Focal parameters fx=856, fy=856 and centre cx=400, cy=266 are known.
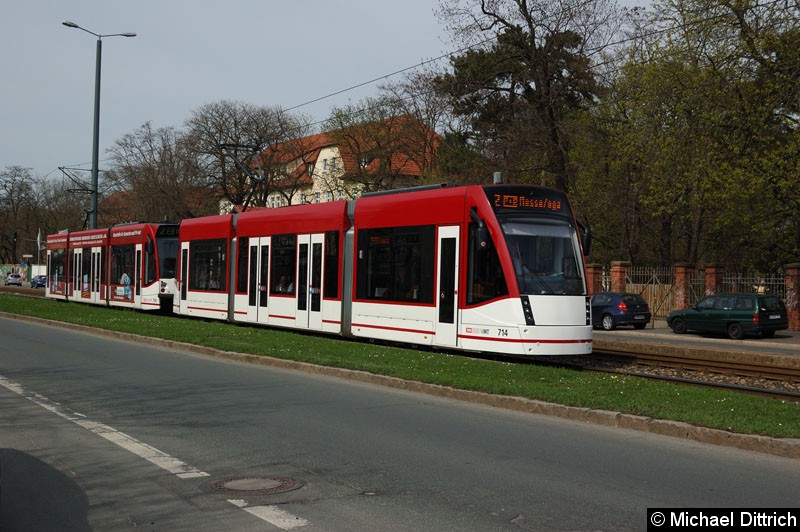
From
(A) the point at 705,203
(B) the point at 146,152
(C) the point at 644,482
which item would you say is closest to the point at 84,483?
(C) the point at 644,482

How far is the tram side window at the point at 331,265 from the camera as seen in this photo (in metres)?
21.4

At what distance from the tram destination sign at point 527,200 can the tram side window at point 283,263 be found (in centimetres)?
821

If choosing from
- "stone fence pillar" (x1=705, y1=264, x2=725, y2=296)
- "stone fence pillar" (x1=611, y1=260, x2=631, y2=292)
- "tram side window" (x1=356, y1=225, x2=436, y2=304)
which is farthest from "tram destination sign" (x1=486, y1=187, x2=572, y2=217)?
"stone fence pillar" (x1=611, y1=260, x2=631, y2=292)

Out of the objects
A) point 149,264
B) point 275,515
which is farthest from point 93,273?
point 275,515

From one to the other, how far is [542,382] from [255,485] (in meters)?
7.04

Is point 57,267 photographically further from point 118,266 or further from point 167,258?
point 167,258

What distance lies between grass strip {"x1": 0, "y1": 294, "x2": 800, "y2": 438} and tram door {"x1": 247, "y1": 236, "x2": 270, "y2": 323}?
2621 millimetres

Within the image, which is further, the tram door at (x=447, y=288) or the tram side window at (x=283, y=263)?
the tram side window at (x=283, y=263)

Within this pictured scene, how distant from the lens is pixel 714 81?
107ft

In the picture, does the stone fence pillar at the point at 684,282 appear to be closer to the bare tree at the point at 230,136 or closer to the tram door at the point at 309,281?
the tram door at the point at 309,281

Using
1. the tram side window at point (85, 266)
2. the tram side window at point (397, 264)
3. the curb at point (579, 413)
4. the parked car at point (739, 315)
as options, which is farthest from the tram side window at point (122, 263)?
the parked car at point (739, 315)

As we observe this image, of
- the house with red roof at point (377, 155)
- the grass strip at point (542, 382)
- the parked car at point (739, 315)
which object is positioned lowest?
the grass strip at point (542, 382)

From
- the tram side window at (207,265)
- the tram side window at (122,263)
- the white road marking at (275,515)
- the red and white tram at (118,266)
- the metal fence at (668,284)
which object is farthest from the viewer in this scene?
the metal fence at (668,284)

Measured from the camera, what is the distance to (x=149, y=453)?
8.14 metres
